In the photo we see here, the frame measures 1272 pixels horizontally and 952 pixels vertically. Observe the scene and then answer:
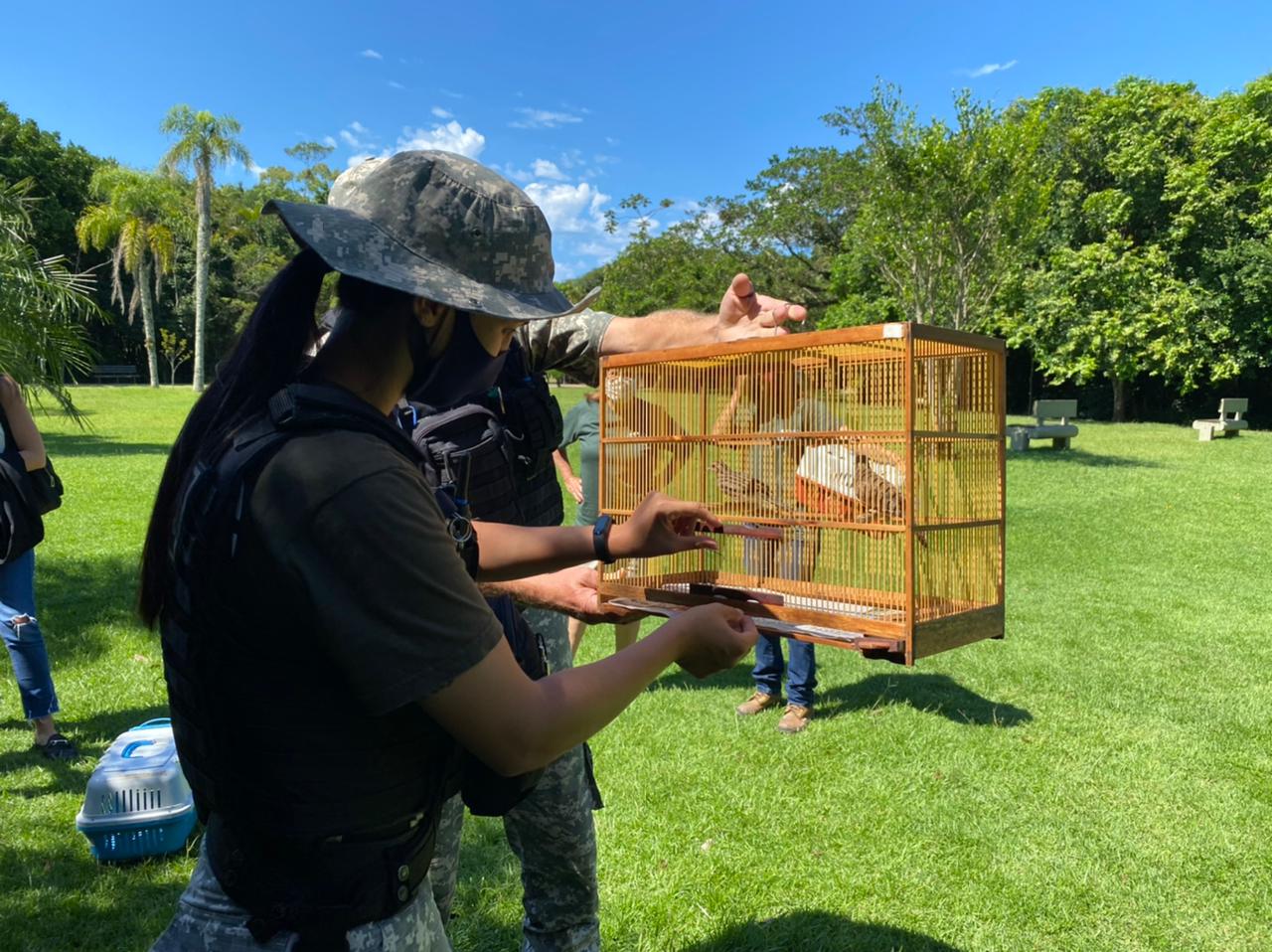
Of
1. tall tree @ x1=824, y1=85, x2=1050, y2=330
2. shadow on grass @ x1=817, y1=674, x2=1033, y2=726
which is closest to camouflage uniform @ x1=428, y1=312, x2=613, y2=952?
shadow on grass @ x1=817, y1=674, x2=1033, y2=726

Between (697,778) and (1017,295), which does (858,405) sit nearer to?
(697,778)

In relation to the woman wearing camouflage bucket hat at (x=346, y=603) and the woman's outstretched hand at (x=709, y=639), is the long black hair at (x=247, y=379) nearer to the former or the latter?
the woman wearing camouflage bucket hat at (x=346, y=603)

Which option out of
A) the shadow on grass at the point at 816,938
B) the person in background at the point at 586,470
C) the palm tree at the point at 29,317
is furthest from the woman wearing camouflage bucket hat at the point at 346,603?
the palm tree at the point at 29,317

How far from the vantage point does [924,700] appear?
633 centimetres

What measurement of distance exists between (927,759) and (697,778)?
1.41 metres

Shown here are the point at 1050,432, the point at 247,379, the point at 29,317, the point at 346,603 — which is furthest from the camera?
the point at 1050,432

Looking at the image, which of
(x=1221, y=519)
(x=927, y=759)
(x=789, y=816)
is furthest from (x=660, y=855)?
(x=1221, y=519)

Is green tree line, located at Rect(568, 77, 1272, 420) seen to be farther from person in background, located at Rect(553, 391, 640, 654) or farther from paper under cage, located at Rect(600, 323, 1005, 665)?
paper under cage, located at Rect(600, 323, 1005, 665)

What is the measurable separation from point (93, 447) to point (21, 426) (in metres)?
18.7

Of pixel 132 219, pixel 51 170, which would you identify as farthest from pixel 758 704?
pixel 51 170

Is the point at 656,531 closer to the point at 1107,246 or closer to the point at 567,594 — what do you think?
the point at 567,594

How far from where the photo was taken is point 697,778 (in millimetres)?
4953

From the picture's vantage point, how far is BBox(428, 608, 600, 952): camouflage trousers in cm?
261

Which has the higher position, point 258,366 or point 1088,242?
point 1088,242
